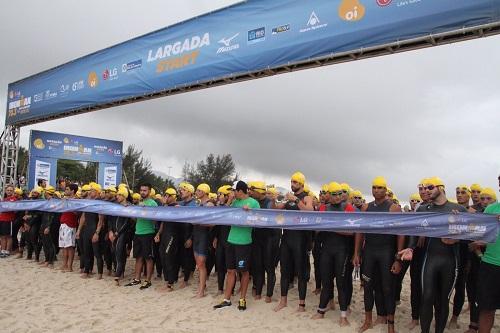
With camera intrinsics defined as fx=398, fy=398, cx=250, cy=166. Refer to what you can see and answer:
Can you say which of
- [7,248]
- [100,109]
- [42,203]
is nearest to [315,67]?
[42,203]

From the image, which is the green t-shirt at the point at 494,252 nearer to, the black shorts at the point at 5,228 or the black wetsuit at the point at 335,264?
the black wetsuit at the point at 335,264

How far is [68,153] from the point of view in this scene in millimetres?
18125

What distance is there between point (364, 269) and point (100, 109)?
446 inches

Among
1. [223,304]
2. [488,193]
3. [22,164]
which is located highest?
[22,164]

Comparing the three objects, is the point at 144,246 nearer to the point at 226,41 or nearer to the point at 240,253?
the point at 240,253

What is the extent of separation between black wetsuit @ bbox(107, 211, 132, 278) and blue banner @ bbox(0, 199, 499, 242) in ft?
0.67

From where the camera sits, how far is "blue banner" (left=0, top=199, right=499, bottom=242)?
448 cm

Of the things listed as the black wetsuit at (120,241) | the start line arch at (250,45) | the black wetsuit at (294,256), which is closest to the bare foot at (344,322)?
the black wetsuit at (294,256)

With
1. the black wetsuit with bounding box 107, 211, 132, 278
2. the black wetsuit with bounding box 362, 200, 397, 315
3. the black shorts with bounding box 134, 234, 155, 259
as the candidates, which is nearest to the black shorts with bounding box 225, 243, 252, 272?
the black wetsuit with bounding box 362, 200, 397, 315

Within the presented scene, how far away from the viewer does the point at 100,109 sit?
13.8 metres

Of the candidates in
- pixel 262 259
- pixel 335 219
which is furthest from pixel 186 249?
pixel 335 219

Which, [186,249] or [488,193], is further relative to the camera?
[186,249]

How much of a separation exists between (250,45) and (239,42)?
0.40m

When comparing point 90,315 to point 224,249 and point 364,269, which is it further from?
point 364,269
